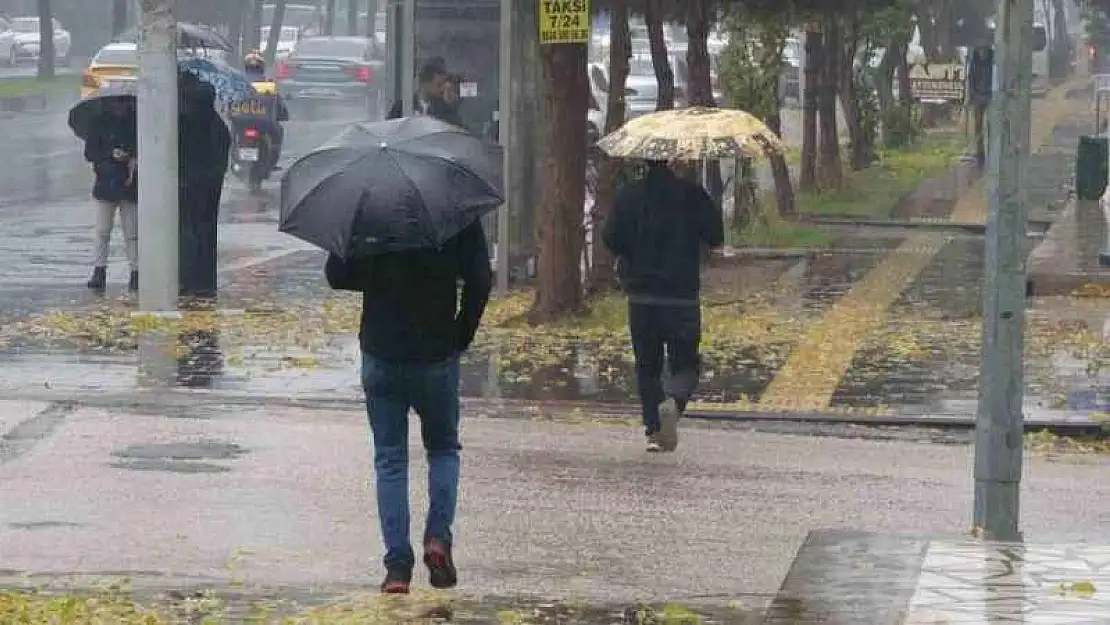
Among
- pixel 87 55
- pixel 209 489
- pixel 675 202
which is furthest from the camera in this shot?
pixel 87 55

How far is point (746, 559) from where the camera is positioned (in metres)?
9.41

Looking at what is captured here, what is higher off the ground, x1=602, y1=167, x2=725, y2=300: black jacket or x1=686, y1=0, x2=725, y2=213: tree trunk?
x1=686, y1=0, x2=725, y2=213: tree trunk

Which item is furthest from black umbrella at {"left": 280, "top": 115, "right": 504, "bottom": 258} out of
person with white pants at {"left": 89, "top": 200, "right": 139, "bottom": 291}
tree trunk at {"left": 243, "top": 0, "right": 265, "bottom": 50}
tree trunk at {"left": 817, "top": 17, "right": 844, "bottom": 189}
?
tree trunk at {"left": 243, "top": 0, "right": 265, "bottom": 50}

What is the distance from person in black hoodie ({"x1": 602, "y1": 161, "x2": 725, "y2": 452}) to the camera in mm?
12227

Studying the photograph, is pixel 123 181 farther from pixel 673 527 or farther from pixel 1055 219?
pixel 1055 219

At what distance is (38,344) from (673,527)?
6996 mm

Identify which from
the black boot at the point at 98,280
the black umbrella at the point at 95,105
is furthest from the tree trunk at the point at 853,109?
the black boot at the point at 98,280

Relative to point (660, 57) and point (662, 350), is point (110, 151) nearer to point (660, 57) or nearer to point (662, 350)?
point (660, 57)

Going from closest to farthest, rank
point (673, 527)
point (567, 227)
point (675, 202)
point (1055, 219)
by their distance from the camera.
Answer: point (673, 527) < point (675, 202) < point (567, 227) < point (1055, 219)

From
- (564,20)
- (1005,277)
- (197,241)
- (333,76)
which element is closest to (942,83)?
(333,76)

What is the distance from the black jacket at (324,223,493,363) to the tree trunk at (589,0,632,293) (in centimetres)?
965

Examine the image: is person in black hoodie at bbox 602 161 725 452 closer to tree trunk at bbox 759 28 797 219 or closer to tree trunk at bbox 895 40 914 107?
tree trunk at bbox 759 28 797 219

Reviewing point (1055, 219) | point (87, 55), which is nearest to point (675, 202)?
point (1055, 219)

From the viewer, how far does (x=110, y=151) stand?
18.8 meters
